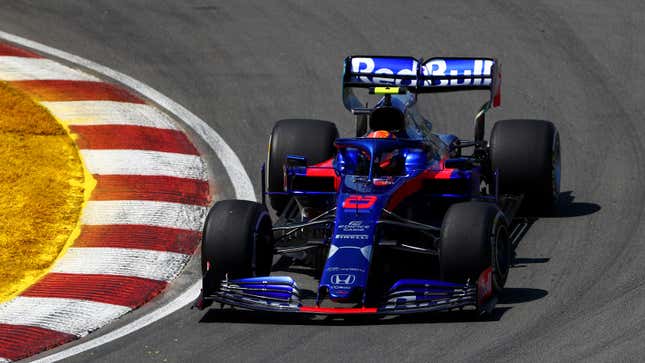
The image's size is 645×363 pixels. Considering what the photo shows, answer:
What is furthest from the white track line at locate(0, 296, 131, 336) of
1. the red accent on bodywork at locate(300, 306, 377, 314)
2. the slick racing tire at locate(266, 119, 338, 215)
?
the slick racing tire at locate(266, 119, 338, 215)

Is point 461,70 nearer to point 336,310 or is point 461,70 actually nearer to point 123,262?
point 123,262

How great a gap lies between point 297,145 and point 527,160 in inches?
76.1

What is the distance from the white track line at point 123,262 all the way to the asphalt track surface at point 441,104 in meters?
0.23

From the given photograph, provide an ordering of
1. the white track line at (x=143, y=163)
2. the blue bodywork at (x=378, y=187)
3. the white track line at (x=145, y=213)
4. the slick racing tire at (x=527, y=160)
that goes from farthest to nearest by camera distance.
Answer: the white track line at (x=143, y=163) → the white track line at (x=145, y=213) → the slick racing tire at (x=527, y=160) → the blue bodywork at (x=378, y=187)

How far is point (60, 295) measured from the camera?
36.3 ft

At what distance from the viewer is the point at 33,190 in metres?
13.0

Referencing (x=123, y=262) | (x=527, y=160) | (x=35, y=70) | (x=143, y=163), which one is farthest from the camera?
(x=35, y=70)

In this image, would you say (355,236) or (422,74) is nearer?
(355,236)

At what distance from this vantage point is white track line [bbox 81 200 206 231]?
12531 mm

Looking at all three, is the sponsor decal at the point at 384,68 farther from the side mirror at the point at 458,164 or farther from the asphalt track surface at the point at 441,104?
the asphalt track surface at the point at 441,104

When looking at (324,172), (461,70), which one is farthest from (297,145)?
(461,70)

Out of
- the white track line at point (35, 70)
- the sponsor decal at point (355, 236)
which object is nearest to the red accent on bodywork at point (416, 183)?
the sponsor decal at point (355, 236)

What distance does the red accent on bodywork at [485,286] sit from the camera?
10086 mm

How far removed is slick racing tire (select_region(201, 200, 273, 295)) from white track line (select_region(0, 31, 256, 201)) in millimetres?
2479
